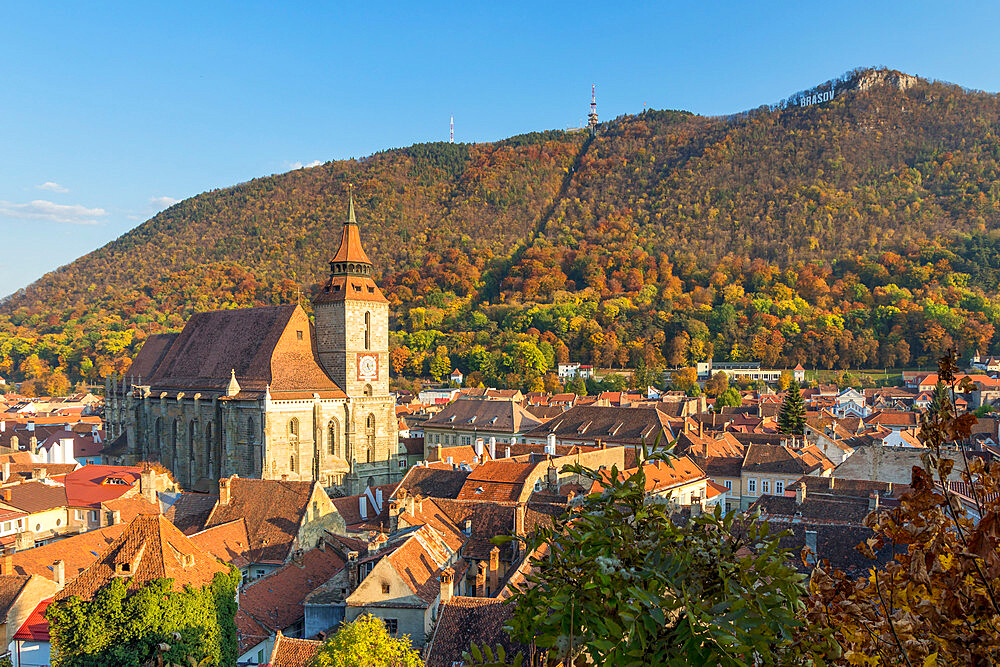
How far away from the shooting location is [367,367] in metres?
53.4

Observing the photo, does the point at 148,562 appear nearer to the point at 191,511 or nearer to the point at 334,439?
the point at 191,511

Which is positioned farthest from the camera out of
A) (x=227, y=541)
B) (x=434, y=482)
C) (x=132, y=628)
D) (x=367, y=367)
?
(x=367, y=367)

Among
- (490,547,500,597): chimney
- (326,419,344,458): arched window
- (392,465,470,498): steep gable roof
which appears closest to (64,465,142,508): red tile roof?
(326,419,344,458): arched window

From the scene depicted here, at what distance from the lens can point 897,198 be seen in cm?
18725

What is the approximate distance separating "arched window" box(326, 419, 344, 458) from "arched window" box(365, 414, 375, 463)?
6.81 feet

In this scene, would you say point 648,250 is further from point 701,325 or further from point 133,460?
point 133,460

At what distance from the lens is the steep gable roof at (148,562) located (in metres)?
20.5

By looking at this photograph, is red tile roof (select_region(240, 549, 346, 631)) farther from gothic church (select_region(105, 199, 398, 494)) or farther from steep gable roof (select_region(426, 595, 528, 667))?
gothic church (select_region(105, 199, 398, 494))

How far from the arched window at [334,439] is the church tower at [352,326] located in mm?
2317

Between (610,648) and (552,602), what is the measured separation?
47 centimetres

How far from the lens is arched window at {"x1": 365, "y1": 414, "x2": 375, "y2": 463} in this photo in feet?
173

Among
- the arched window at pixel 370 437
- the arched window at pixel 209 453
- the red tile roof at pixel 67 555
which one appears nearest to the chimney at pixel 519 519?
the red tile roof at pixel 67 555

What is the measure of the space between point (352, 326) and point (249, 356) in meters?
7.65

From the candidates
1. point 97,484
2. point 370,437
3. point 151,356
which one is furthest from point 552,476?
point 151,356
